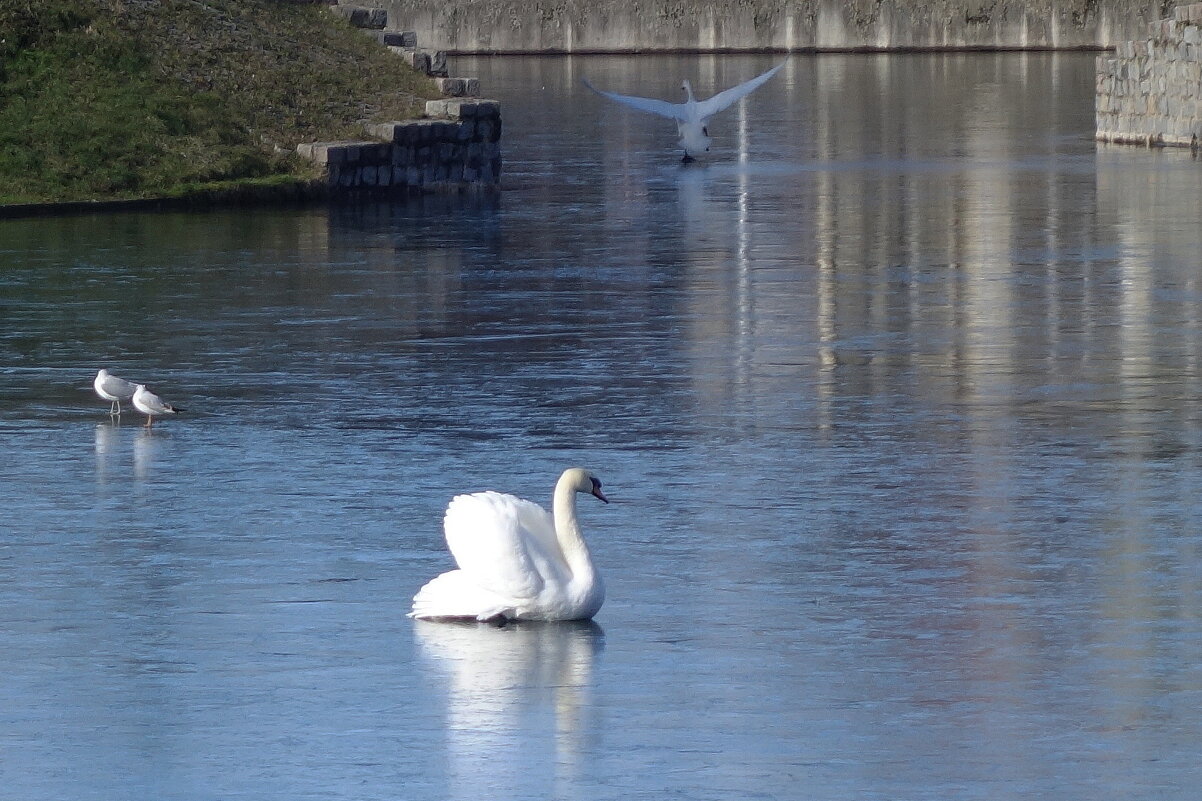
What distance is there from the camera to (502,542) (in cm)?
839

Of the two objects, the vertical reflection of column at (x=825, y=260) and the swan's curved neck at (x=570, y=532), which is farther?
the vertical reflection of column at (x=825, y=260)

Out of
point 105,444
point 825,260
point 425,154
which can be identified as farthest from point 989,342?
point 425,154

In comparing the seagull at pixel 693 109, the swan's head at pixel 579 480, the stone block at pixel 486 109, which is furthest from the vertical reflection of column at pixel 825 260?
the stone block at pixel 486 109

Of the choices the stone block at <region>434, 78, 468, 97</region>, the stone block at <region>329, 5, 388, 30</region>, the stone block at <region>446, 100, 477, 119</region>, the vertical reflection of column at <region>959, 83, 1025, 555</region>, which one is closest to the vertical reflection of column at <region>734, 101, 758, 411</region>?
the vertical reflection of column at <region>959, 83, 1025, 555</region>

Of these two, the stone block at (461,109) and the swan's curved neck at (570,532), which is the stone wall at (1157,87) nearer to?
the stone block at (461,109)

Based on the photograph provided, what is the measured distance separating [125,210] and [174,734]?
1905 cm

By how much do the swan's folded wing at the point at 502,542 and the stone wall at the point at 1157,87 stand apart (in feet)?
85.5

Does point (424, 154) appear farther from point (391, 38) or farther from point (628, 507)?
point (628, 507)

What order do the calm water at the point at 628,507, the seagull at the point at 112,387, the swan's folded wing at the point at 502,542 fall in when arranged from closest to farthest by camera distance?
the calm water at the point at 628,507 → the swan's folded wing at the point at 502,542 → the seagull at the point at 112,387

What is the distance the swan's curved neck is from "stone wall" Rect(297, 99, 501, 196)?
63.5ft

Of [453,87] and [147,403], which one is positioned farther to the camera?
[453,87]

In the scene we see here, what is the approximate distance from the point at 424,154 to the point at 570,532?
20390mm

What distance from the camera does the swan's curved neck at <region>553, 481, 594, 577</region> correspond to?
8.42 metres

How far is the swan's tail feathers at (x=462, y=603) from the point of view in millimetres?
8641
